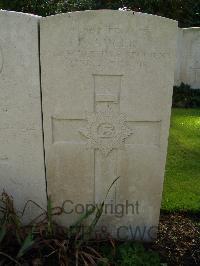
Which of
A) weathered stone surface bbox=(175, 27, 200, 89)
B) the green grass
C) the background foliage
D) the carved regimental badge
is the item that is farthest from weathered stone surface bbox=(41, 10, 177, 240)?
the background foliage

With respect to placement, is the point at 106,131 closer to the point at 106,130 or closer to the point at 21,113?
the point at 106,130

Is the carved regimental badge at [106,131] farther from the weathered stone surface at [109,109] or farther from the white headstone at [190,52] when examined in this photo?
the white headstone at [190,52]

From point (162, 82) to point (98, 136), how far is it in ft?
1.83

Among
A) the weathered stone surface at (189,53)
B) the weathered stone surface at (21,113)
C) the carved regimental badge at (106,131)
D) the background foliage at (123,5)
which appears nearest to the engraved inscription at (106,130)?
the carved regimental badge at (106,131)

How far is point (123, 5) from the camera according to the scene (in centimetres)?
1039

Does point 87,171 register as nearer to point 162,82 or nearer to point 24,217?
point 24,217

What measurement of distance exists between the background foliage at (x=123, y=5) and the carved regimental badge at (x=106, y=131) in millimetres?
6700

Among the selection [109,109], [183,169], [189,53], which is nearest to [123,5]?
[189,53]

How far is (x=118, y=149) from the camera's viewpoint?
2623mm

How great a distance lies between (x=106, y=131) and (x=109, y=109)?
0.15 m

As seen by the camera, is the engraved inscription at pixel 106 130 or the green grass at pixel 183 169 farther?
the green grass at pixel 183 169

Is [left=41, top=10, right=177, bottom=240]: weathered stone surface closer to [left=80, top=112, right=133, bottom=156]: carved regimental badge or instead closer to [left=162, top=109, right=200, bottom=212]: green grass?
[left=80, top=112, right=133, bottom=156]: carved regimental badge

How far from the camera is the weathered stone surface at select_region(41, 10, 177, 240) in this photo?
92.8 inches

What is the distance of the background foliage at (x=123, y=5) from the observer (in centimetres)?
857
